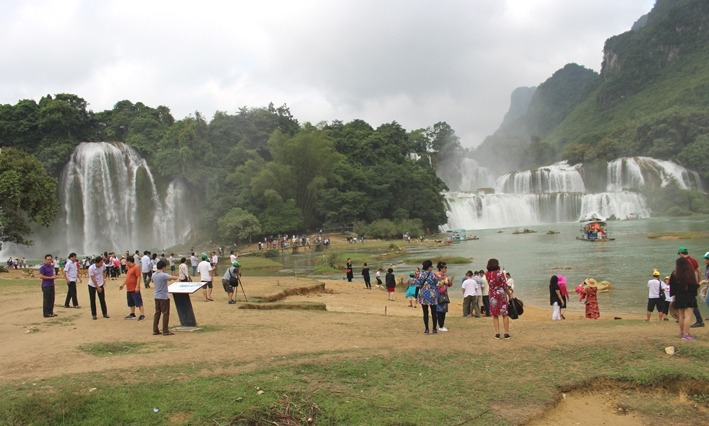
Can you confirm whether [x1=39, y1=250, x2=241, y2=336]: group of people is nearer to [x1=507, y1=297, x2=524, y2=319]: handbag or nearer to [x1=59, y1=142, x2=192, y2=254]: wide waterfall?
[x1=507, y1=297, x2=524, y2=319]: handbag

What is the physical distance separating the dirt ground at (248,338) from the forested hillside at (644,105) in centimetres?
9241

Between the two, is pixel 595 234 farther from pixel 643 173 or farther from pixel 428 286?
pixel 643 173

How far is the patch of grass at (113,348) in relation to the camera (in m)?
8.44

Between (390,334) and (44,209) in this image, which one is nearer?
(390,334)

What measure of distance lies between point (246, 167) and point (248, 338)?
54.0 m

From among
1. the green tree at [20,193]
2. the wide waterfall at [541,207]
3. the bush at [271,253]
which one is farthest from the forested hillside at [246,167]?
the green tree at [20,193]

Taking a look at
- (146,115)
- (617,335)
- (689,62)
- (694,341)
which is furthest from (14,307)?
Result: (689,62)

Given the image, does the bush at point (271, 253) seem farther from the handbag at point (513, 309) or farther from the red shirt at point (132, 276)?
the handbag at point (513, 309)

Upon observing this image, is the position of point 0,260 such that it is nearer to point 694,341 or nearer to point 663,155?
point 694,341

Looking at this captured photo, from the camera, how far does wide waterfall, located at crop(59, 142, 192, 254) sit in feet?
186

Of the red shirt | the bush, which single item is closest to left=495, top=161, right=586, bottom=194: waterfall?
the bush

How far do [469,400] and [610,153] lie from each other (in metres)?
99.9

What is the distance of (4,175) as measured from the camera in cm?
2638

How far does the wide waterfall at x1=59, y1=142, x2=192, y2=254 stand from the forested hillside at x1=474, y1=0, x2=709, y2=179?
74185 mm
